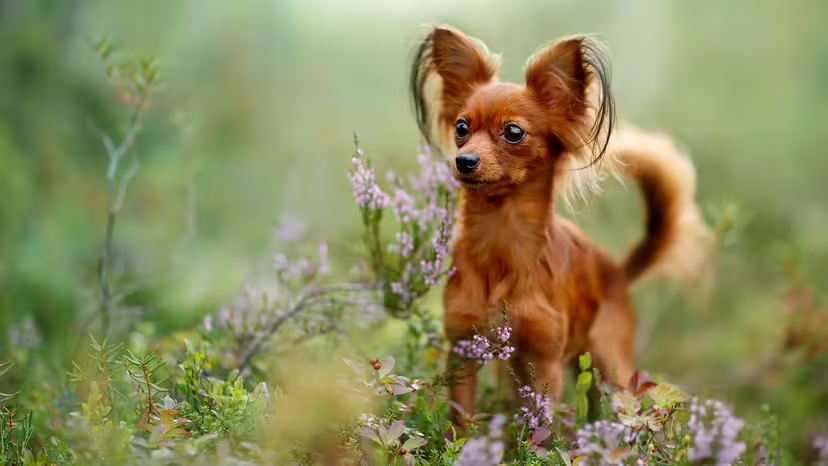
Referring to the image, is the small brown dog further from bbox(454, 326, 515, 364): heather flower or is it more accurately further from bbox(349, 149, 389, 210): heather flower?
bbox(349, 149, 389, 210): heather flower

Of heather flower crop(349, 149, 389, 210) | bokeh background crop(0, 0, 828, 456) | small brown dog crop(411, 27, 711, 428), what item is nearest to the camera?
small brown dog crop(411, 27, 711, 428)

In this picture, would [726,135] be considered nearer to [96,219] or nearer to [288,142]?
[288,142]

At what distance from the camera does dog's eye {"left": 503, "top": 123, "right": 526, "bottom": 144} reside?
233cm

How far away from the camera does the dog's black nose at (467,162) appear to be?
7.30 ft

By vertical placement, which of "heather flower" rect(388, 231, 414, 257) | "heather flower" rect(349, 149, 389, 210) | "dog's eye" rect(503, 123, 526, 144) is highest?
"dog's eye" rect(503, 123, 526, 144)

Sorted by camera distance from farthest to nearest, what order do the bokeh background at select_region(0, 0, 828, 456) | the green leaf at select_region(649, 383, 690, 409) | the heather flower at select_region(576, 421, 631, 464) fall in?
the bokeh background at select_region(0, 0, 828, 456)
the green leaf at select_region(649, 383, 690, 409)
the heather flower at select_region(576, 421, 631, 464)

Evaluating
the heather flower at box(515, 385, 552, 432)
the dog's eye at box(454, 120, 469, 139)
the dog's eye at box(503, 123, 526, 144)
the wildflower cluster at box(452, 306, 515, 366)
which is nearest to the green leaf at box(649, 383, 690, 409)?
Answer: the heather flower at box(515, 385, 552, 432)

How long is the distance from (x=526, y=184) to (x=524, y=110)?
0.71ft

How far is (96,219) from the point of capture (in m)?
4.60

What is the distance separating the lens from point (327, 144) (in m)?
5.12

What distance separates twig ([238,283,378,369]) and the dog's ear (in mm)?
875

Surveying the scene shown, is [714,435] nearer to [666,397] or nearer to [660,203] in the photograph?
[666,397]

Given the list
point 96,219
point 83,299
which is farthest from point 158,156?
point 83,299

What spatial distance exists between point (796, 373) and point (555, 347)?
172 cm
